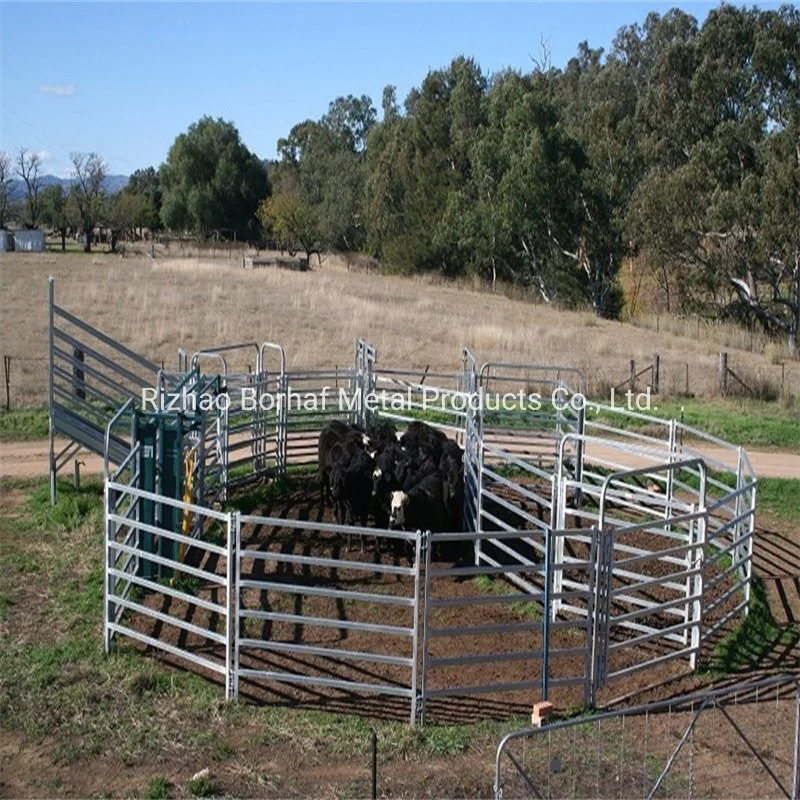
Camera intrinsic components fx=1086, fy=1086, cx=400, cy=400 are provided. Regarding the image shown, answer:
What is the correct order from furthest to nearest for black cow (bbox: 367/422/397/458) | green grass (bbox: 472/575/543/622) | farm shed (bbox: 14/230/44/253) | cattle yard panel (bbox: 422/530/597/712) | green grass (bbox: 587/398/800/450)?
farm shed (bbox: 14/230/44/253) → green grass (bbox: 587/398/800/450) → black cow (bbox: 367/422/397/458) → green grass (bbox: 472/575/543/622) → cattle yard panel (bbox: 422/530/597/712)

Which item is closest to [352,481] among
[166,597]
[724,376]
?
[166,597]

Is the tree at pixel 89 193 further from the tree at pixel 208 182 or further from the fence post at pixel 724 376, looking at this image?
the fence post at pixel 724 376

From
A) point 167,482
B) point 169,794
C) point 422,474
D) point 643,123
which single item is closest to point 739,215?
point 643,123

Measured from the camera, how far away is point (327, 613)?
11.3 metres

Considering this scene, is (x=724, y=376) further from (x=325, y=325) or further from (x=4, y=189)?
(x=4, y=189)

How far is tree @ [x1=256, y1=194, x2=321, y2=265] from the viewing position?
7956cm

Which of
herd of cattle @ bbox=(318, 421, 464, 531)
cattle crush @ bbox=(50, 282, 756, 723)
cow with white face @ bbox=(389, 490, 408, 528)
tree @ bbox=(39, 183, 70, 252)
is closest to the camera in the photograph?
cattle crush @ bbox=(50, 282, 756, 723)

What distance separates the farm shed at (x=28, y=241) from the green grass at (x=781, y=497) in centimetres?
5994

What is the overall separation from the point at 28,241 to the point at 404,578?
6385 cm

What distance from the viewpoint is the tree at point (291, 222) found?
7956 cm

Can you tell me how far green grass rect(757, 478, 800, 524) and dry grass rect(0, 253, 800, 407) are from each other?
7.72m

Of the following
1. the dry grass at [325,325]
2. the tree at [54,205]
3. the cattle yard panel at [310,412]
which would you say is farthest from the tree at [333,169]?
the cattle yard panel at [310,412]

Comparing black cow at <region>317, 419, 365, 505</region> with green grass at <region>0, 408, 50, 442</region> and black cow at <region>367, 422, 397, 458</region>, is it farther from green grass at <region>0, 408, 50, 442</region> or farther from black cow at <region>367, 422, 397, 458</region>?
green grass at <region>0, 408, 50, 442</region>

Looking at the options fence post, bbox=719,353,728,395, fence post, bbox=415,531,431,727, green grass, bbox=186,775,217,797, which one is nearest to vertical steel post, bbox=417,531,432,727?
fence post, bbox=415,531,431,727
